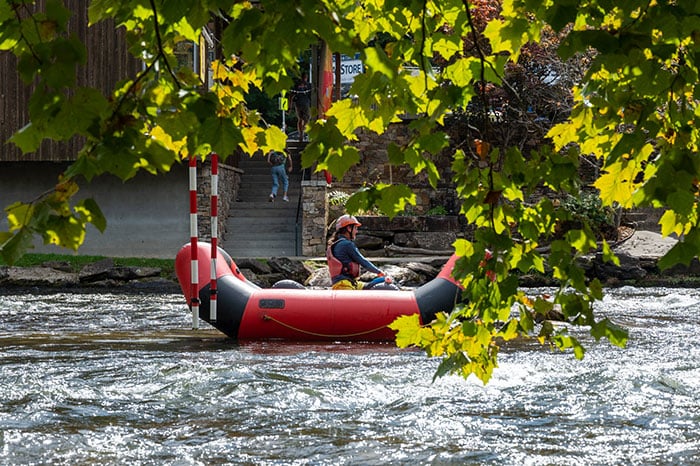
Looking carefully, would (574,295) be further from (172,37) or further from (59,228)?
(59,228)

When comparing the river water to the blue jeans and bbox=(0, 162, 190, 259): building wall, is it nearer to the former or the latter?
bbox=(0, 162, 190, 259): building wall

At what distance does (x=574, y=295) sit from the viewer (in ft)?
10.5

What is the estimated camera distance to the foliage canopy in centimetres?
219

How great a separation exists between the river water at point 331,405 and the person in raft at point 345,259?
1196 millimetres

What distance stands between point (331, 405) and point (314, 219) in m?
14.5

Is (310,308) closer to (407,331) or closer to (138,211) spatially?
(407,331)

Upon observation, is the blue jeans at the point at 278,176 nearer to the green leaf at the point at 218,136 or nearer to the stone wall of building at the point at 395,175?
the stone wall of building at the point at 395,175

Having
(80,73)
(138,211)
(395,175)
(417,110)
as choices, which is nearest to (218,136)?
(417,110)

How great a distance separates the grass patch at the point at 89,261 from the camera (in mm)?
18859

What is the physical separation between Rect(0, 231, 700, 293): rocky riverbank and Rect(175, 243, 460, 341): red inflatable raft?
276 inches

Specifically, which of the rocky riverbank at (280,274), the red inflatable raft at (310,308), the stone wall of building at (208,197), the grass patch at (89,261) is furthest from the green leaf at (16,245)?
the stone wall of building at (208,197)

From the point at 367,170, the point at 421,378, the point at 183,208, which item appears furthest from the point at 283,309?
the point at 367,170

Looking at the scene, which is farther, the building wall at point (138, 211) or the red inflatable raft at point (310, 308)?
the building wall at point (138, 211)

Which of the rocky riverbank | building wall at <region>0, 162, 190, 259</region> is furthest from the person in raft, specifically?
building wall at <region>0, 162, 190, 259</region>
